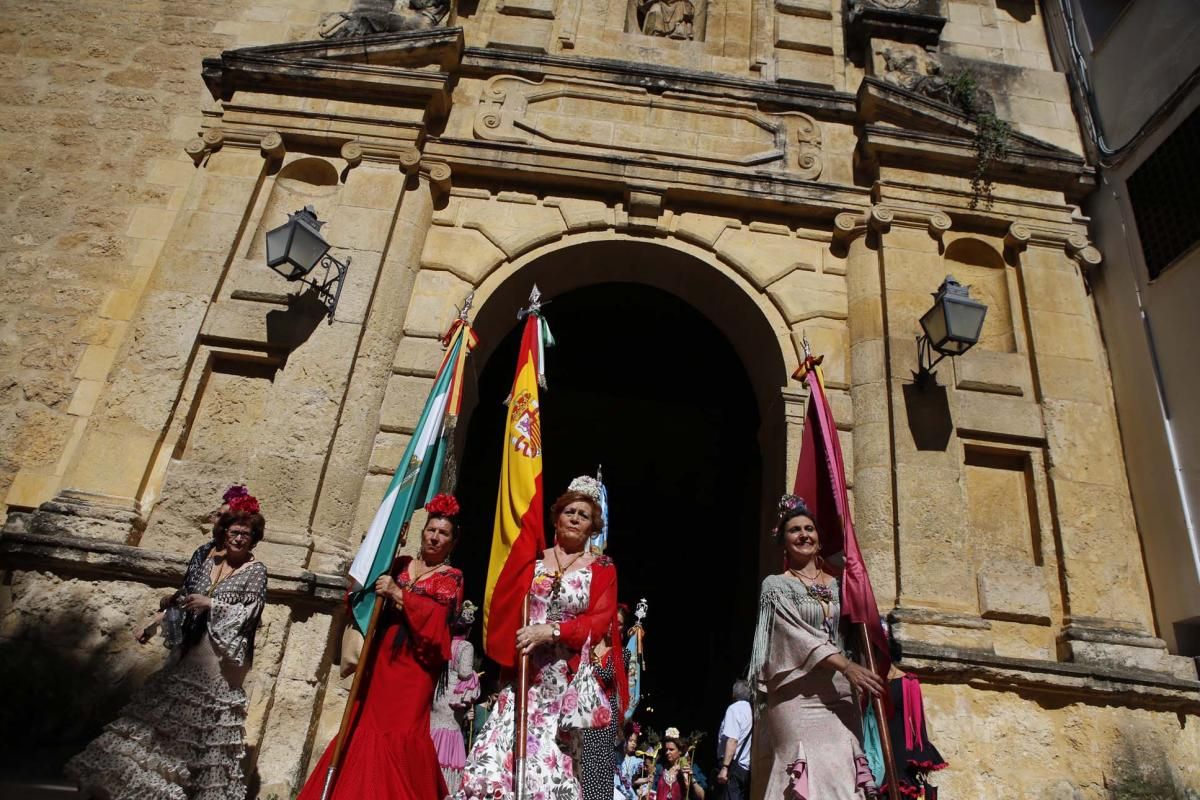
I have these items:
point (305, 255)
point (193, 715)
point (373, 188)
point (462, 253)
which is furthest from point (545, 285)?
point (193, 715)

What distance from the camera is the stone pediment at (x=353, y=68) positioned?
726cm

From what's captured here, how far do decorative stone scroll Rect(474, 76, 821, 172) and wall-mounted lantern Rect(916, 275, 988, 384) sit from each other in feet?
6.36

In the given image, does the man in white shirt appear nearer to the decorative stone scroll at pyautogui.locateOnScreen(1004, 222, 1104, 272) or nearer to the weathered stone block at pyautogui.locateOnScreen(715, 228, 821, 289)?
the weathered stone block at pyautogui.locateOnScreen(715, 228, 821, 289)

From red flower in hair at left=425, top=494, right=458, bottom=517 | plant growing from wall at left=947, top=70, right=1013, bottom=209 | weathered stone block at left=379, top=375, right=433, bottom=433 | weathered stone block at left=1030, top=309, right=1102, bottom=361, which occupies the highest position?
plant growing from wall at left=947, top=70, right=1013, bottom=209

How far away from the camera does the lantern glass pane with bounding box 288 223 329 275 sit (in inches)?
240

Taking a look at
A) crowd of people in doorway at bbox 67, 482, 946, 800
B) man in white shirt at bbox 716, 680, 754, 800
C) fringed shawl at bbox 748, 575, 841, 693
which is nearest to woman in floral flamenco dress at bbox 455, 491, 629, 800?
crowd of people in doorway at bbox 67, 482, 946, 800

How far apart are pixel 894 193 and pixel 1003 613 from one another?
365 centimetres

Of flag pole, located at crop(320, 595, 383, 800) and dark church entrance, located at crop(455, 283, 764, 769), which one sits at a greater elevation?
dark church entrance, located at crop(455, 283, 764, 769)

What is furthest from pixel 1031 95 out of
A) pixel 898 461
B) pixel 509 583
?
pixel 509 583

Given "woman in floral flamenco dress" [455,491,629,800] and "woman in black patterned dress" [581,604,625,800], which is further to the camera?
"woman in black patterned dress" [581,604,625,800]

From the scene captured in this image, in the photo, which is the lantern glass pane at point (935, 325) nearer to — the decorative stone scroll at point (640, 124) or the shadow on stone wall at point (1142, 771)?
the decorative stone scroll at point (640, 124)

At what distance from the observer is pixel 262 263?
6715 mm

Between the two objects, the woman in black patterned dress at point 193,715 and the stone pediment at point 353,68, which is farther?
the stone pediment at point 353,68

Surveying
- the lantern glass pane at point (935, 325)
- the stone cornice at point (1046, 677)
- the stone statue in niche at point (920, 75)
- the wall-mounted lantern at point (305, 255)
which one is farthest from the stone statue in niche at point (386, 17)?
the stone cornice at point (1046, 677)
